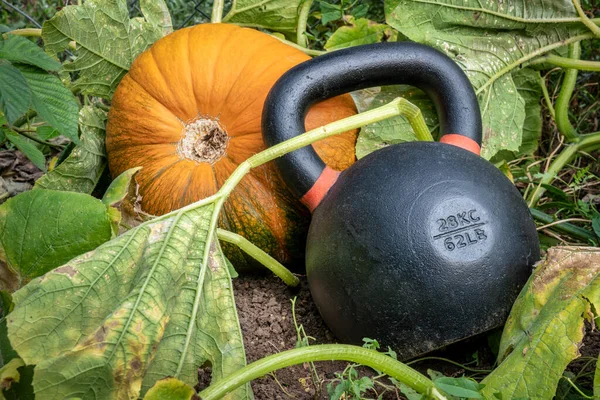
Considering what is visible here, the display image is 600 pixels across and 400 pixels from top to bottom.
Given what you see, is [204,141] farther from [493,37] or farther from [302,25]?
[493,37]

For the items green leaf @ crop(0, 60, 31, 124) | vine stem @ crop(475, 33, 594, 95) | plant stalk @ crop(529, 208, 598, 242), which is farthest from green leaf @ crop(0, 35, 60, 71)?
plant stalk @ crop(529, 208, 598, 242)

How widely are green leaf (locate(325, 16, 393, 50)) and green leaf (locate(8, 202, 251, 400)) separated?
109 cm

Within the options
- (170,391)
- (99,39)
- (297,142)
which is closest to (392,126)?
(297,142)

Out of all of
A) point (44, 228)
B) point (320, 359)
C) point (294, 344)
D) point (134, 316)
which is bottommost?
point (294, 344)

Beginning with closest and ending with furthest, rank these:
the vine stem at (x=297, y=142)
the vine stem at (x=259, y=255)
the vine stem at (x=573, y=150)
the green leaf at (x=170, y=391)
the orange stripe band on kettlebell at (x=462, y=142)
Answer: the green leaf at (x=170, y=391) < the vine stem at (x=297, y=142) < the vine stem at (x=259, y=255) < the orange stripe band on kettlebell at (x=462, y=142) < the vine stem at (x=573, y=150)

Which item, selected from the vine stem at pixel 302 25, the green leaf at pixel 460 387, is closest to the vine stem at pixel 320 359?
the green leaf at pixel 460 387

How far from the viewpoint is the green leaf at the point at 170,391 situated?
1111mm

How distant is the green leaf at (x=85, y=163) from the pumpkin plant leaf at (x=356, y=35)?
846 millimetres

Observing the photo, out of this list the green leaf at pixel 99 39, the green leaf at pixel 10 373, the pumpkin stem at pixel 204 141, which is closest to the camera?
the green leaf at pixel 10 373

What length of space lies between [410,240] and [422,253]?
40 mm

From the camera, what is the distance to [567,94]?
2.50m

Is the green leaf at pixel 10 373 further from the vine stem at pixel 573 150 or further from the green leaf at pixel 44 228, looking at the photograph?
the vine stem at pixel 573 150

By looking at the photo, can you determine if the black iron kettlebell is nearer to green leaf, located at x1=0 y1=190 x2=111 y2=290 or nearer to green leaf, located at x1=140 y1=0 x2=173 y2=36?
green leaf, located at x1=0 y1=190 x2=111 y2=290

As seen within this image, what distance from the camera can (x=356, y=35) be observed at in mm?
2473
